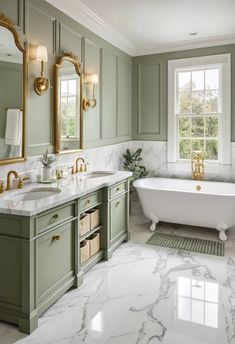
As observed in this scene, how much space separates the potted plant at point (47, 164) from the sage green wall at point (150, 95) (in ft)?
8.37

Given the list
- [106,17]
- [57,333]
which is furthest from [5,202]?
[106,17]

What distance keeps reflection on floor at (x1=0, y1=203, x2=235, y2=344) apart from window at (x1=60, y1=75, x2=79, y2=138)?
1510mm

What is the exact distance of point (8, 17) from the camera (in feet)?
8.86

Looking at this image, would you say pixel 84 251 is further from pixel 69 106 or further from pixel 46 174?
pixel 69 106

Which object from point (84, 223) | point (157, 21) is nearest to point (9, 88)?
point (84, 223)

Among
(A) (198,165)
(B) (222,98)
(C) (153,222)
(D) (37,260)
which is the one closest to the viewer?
(D) (37,260)

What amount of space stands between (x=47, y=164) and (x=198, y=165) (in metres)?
2.79

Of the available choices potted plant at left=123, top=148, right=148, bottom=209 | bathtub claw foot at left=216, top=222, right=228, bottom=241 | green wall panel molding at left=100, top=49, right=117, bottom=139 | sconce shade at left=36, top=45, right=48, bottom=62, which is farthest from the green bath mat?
sconce shade at left=36, top=45, right=48, bottom=62

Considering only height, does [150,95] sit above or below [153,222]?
above

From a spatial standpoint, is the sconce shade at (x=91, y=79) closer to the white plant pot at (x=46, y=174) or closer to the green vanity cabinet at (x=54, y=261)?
the white plant pot at (x=46, y=174)

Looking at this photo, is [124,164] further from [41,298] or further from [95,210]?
[41,298]

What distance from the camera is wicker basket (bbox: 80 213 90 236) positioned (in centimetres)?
292

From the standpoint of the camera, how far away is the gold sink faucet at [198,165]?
16.6 feet

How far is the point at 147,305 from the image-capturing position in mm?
2535
